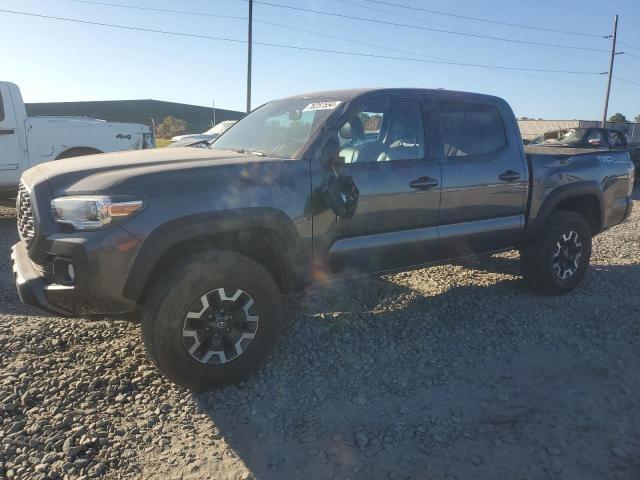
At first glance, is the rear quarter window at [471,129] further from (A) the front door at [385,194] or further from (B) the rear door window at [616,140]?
(B) the rear door window at [616,140]

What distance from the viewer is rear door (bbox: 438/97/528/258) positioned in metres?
4.25

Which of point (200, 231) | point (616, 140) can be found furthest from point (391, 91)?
point (616, 140)

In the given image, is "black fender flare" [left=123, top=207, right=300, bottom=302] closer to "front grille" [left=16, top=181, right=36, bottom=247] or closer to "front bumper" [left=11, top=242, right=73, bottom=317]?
"front bumper" [left=11, top=242, right=73, bottom=317]

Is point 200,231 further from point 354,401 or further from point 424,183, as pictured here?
point 424,183

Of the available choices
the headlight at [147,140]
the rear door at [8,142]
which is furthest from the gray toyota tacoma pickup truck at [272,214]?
the headlight at [147,140]

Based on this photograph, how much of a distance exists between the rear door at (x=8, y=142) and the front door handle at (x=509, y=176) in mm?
7352

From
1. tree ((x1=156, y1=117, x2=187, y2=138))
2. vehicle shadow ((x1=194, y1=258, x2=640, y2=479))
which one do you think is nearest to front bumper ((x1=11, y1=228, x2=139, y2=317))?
vehicle shadow ((x1=194, y1=258, x2=640, y2=479))

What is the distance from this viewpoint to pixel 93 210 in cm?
279

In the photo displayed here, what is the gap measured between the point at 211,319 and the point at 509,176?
303cm

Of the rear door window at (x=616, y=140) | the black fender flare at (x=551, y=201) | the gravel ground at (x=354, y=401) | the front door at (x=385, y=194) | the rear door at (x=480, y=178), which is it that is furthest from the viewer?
the rear door window at (x=616, y=140)

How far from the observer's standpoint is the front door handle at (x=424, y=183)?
395 cm

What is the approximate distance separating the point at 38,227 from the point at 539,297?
15.0 feet

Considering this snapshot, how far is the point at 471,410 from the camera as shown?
307 centimetres

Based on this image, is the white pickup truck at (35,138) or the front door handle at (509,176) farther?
the white pickup truck at (35,138)
